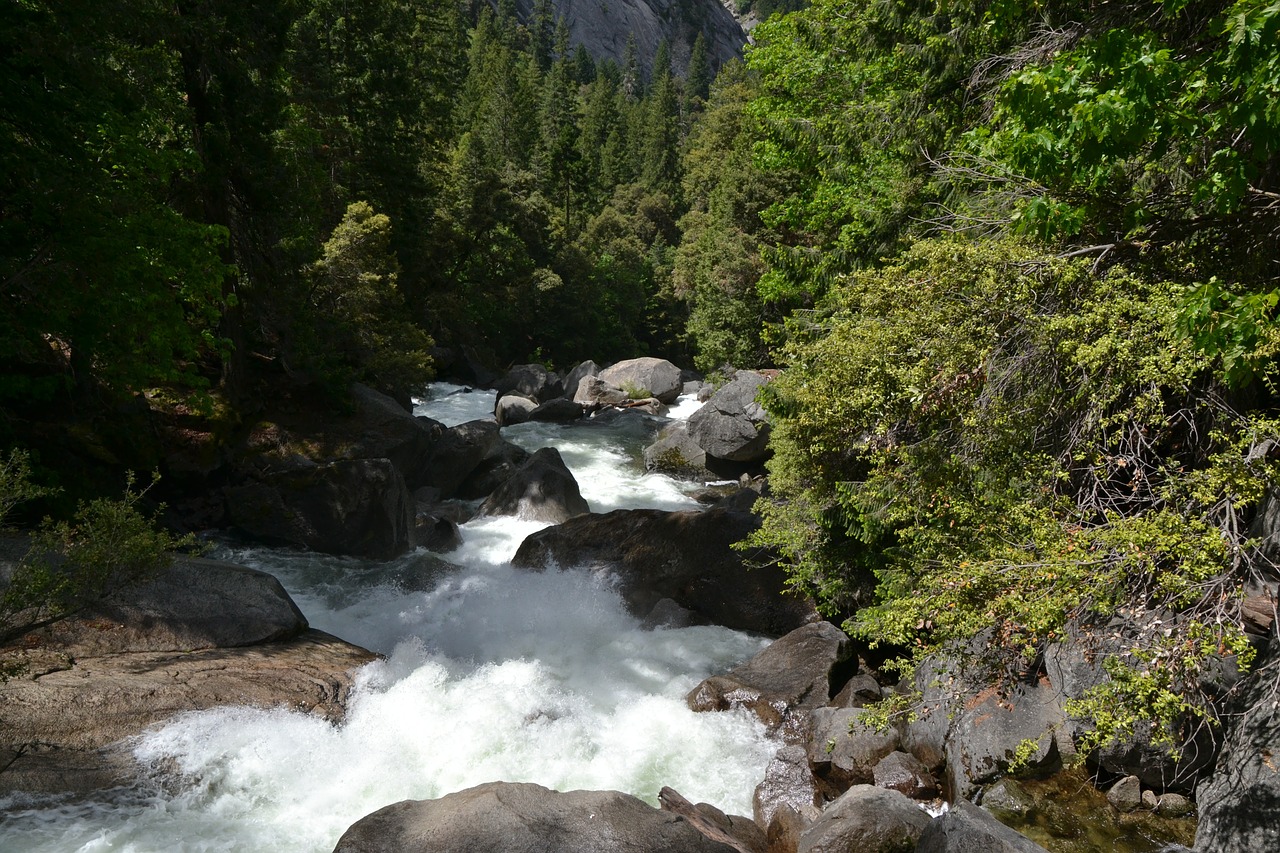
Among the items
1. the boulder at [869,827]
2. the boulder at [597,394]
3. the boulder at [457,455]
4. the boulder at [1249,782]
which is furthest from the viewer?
the boulder at [597,394]

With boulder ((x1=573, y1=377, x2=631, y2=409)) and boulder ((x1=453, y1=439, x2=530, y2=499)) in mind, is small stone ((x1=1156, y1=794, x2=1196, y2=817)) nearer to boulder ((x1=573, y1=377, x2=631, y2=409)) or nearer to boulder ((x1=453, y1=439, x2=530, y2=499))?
boulder ((x1=453, y1=439, x2=530, y2=499))

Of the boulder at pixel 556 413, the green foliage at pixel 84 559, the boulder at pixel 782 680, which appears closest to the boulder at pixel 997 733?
the boulder at pixel 782 680

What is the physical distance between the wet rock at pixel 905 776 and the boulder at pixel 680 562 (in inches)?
153

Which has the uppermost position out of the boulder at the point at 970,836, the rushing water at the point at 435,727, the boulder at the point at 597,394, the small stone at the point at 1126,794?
the boulder at the point at 597,394

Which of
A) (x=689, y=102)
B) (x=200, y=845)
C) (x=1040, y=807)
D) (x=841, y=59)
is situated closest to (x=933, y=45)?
(x=841, y=59)

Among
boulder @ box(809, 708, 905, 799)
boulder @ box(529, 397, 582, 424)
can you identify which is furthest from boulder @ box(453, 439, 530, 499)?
boulder @ box(809, 708, 905, 799)

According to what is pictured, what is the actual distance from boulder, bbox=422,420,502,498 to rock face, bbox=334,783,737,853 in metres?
12.7

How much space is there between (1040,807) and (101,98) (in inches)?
556

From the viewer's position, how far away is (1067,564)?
5332 mm

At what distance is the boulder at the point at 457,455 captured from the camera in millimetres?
18656

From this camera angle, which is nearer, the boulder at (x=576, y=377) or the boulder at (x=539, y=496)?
the boulder at (x=539, y=496)

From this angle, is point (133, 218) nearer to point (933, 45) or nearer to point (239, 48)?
point (239, 48)

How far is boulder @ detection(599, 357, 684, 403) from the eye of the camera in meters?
31.8

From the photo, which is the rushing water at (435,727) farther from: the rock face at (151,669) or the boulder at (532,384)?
the boulder at (532,384)
